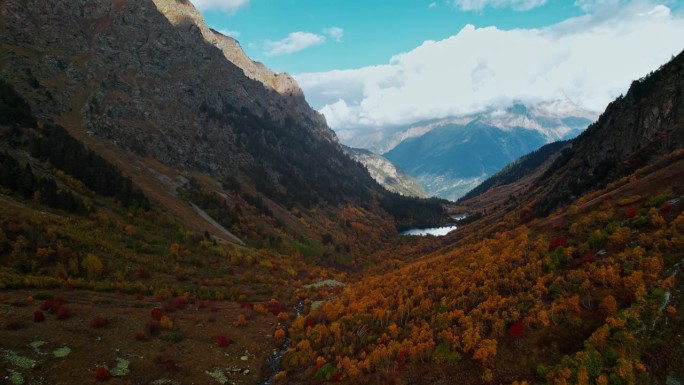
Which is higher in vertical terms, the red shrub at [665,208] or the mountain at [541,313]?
the red shrub at [665,208]

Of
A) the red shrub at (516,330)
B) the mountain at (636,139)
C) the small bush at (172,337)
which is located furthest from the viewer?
the mountain at (636,139)

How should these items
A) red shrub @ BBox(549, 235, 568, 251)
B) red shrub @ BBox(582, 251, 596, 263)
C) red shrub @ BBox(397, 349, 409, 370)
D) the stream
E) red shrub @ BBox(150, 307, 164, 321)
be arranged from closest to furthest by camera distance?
red shrub @ BBox(397, 349, 409, 370) < red shrub @ BBox(582, 251, 596, 263) < the stream < red shrub @ BBox(549, 235, 568, 251) < red shrub @ BBox(150, 307, 164, 321)

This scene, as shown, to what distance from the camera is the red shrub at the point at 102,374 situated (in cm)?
3041

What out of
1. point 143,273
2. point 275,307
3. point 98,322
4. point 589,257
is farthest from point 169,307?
point 589,257

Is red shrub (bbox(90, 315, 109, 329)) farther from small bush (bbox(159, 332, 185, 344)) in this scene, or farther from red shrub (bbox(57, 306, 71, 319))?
small bush (bbox(159, 332, 185, 344))

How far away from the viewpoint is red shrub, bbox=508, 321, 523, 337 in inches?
1153

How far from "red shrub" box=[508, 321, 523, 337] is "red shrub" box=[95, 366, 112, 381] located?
106ft

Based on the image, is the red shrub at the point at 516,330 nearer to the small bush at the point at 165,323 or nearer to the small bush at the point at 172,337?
the small bush at the point at 172,337

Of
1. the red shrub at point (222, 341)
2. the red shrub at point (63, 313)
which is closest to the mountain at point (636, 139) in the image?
the red shrub at point (222, 341)

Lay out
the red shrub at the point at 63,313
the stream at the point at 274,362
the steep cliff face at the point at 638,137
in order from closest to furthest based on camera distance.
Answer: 1. the red shrub at the point at 63,313
2. the stream at the point at 274,362
3. the steep cliff face at the point at 638,137

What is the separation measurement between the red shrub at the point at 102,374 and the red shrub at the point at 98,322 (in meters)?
8.29

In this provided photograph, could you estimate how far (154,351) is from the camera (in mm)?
37250

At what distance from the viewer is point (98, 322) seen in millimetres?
38438

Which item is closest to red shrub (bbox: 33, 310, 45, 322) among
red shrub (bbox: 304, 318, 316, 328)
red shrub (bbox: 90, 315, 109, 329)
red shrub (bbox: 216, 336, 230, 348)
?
red shrub (bbox: 90, 315, 109, 329)
